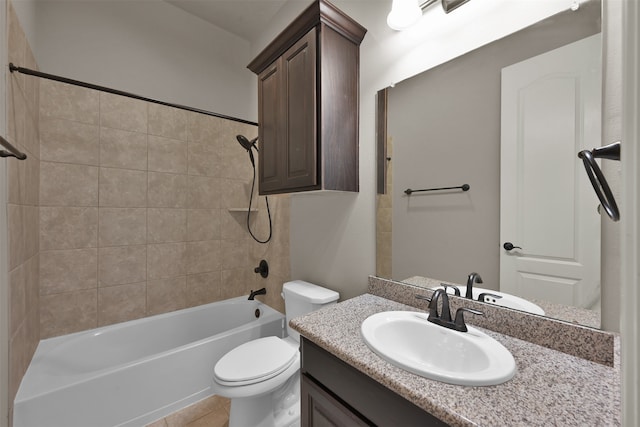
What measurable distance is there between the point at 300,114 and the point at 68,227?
174 centimetres

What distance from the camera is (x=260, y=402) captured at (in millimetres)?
1315

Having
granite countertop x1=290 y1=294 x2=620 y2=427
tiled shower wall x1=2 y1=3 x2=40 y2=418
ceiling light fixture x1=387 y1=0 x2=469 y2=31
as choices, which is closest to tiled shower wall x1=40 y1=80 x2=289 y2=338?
tiled shower wall x1=2 y1=3 x2=40 y2=418

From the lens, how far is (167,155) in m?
2.13

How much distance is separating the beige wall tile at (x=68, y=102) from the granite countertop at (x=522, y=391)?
2.17 m

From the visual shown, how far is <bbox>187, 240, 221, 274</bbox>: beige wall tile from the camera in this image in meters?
2.25

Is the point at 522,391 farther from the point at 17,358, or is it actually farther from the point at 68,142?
the point at 68,142

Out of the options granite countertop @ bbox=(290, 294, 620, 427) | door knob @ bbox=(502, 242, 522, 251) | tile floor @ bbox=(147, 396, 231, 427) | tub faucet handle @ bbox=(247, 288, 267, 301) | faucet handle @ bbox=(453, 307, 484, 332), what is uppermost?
door knob @ bbox=(502, 242, 522, 251)

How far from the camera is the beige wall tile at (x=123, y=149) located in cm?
187

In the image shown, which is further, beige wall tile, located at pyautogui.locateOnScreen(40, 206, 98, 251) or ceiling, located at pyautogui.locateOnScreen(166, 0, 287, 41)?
ceiling, located at pyautogui.locateOnScreen(166, 0, 287, 41)

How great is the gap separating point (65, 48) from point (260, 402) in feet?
8.51

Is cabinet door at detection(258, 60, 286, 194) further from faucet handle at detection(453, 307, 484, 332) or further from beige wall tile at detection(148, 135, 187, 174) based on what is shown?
faucet handle at detection(453, 307, 484, 332)

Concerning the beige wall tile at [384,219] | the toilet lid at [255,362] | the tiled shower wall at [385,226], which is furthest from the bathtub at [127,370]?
the beige wall tile at [384,219]

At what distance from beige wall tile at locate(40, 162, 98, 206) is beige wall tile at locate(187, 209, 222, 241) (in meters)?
0.65

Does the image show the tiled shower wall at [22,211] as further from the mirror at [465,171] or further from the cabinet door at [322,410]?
the mirror at [465,171]
